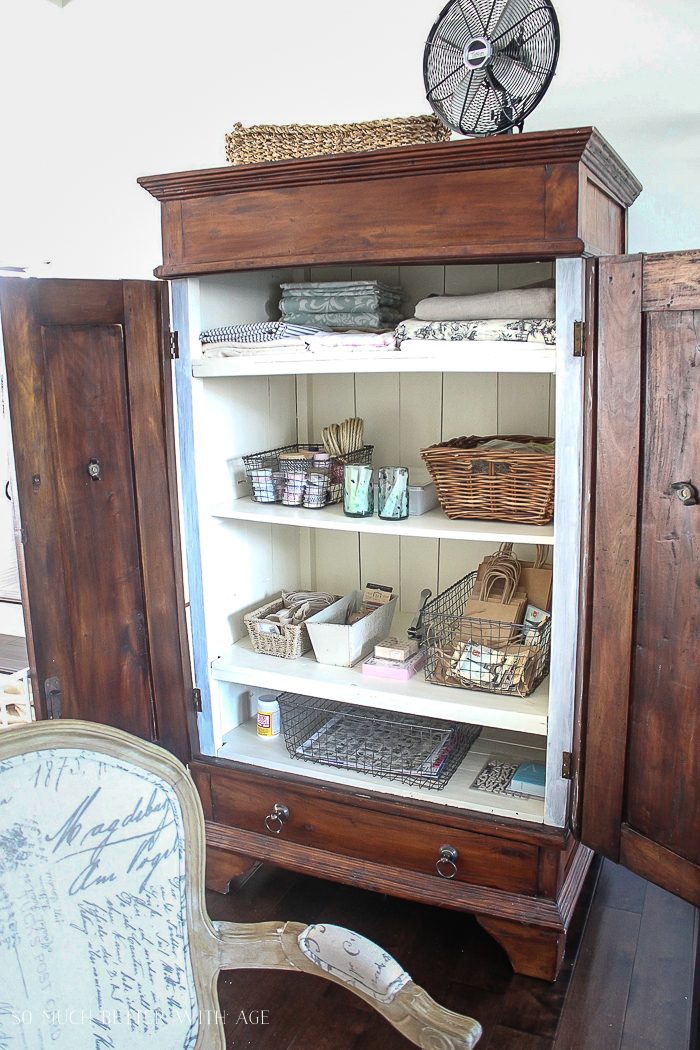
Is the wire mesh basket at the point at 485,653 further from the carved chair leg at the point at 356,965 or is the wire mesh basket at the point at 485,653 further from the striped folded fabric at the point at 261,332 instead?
the carved chair leg at the point at 356,965

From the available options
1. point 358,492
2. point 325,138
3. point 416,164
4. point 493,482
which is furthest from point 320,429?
point 416,164

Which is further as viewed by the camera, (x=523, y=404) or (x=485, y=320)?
(x=523, y=404)

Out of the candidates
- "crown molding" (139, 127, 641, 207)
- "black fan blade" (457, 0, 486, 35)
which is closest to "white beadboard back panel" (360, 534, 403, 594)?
"crown molding" (139, 127, 641, 207)

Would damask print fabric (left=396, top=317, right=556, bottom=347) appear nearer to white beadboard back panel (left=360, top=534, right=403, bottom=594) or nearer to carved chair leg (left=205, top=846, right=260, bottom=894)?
white beadboard back panel (left=360, top=534, right=403, bottom=594)

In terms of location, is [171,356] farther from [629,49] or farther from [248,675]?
[629,49]

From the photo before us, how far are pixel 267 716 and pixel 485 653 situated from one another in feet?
2.12

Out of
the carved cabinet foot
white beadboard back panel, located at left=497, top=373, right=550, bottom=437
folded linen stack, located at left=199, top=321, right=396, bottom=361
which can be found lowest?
the carved cabinet foot

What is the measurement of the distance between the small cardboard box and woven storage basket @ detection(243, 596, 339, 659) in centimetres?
5

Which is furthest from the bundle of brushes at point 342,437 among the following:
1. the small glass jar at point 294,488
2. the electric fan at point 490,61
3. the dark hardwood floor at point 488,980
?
the dark hardwood floor at point 488,980

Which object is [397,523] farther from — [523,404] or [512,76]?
[512,76]

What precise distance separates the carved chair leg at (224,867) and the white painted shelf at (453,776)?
0.25 metres

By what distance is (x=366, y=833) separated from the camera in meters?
2.00

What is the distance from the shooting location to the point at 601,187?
1.71 metres

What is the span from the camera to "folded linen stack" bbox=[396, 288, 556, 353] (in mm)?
1673
